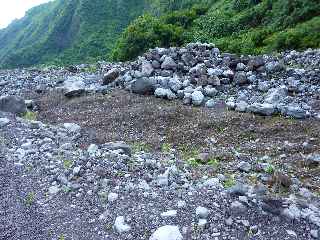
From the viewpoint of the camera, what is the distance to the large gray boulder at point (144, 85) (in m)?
15.1

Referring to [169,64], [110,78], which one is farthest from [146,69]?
[110,78]

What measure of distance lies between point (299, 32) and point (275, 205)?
17.5 meters

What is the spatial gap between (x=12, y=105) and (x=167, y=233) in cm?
900

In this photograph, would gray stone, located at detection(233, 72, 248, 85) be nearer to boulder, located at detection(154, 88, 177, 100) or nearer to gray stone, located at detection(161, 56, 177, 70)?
boulder, located at detection(154, 88, 177, 100)

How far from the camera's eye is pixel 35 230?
7719 mm

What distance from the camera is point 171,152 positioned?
10.6m

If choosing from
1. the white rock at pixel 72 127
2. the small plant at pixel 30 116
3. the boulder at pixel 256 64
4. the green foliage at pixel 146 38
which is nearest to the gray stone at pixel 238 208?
the white rock at pixel 72 127

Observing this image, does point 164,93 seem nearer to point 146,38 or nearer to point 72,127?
point 72,127

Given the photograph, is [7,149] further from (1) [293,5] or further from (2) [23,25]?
(2) [23,25]

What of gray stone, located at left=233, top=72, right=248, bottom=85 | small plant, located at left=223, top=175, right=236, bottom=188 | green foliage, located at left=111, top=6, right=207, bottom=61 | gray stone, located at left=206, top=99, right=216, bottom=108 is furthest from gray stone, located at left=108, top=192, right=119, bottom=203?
green foliage, located at left=111, top=6, right=207, bottom=61

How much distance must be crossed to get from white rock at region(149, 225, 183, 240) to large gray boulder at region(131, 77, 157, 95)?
831 cm

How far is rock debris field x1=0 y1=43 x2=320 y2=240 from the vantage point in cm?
755

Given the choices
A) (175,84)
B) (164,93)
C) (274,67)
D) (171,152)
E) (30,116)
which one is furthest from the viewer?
(274,67)

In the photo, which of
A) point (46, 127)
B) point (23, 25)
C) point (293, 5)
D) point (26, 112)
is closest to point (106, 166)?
point (46, 127)
